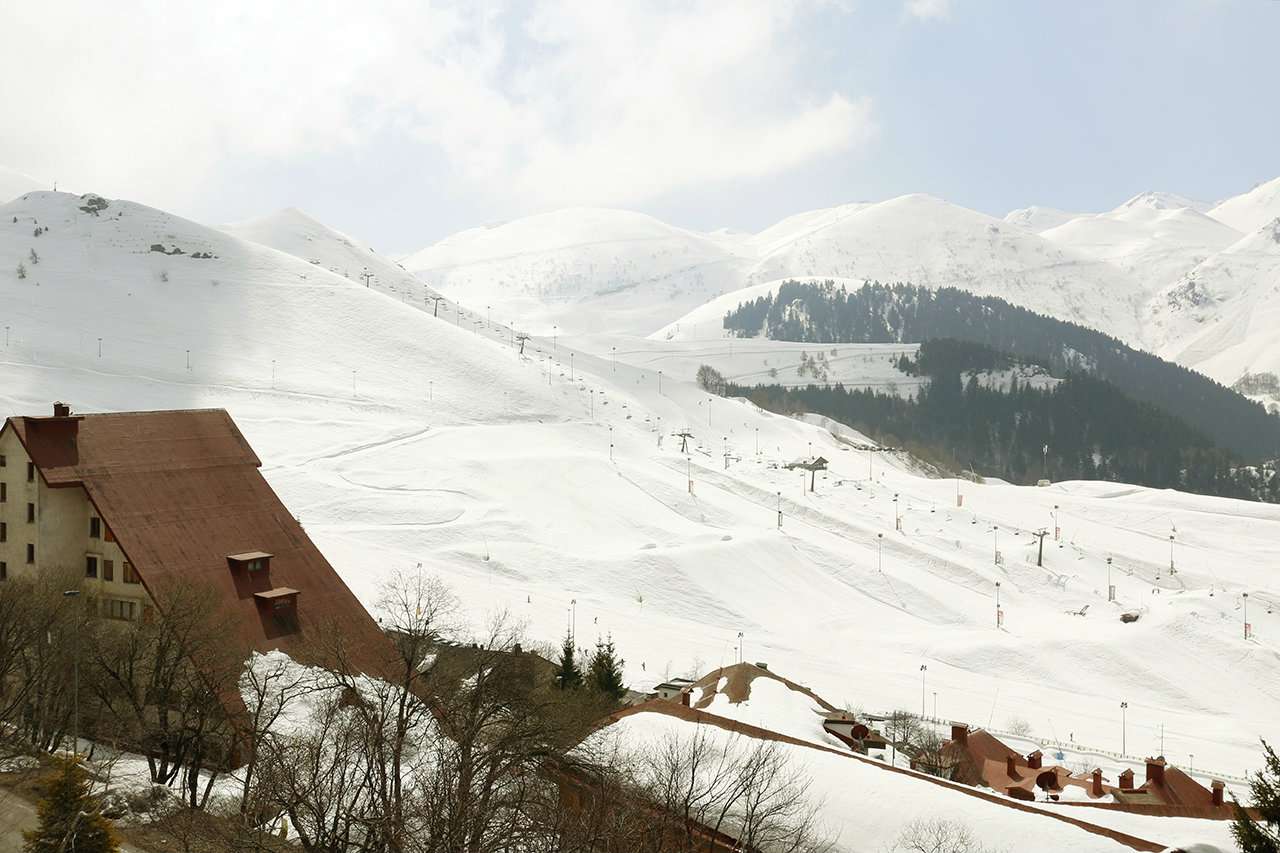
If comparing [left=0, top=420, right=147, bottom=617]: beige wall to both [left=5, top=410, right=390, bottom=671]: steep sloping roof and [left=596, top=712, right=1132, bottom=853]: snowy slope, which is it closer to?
[left=5, top=410, right=390, bottom=671]: steep sloping roof

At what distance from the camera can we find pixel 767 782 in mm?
20312

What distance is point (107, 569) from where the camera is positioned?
35875mm

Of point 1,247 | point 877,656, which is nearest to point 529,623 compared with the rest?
point 877,656

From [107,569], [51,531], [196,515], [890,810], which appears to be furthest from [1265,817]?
[51,531]

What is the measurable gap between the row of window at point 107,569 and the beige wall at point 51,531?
7 centimetres

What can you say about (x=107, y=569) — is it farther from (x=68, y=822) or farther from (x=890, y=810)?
(x=890, y=810)

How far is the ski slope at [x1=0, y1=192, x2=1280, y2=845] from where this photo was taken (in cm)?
6750

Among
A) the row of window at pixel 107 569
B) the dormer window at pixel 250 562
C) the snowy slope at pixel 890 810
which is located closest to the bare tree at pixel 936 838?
the snowy slope at pixel 890 810

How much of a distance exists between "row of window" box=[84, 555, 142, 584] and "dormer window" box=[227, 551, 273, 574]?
3137 millimetres

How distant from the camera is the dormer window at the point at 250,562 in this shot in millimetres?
35844

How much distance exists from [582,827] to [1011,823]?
32.8 feet

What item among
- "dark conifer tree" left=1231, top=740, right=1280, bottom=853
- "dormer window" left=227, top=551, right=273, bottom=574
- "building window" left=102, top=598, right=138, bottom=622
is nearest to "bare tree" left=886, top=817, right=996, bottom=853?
"dark conifer tree" left=1231, top=740, right=1280, bottom=853

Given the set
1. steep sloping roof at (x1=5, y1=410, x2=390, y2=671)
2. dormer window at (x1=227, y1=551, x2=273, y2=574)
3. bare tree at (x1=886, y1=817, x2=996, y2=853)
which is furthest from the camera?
dormer window at (x1=227, y1=551, x2=273, y2=574)

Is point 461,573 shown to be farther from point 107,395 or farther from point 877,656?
point 107,395
